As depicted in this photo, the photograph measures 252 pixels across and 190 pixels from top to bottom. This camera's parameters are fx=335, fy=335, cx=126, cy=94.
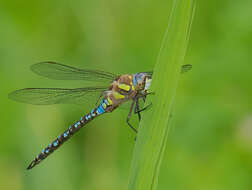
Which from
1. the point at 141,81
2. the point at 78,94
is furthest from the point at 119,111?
the point at 141,81

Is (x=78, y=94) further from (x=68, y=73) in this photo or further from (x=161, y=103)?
(x=161, y=103)

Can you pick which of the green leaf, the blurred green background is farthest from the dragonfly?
the green leaf

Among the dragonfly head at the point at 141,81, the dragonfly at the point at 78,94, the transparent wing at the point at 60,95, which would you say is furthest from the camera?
the transparent wing at the point at 60,95

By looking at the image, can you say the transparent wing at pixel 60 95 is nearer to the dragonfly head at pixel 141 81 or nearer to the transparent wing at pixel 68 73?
the transparent wing at pixel 68 73

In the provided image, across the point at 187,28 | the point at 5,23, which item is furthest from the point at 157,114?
the point at 5,23

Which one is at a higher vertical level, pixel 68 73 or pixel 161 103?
pixel 68 73

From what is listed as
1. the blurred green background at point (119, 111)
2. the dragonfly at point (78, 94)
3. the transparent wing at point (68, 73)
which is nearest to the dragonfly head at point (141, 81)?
the dragonfly at point (78, 94)

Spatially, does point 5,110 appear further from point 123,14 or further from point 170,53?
point 170,53

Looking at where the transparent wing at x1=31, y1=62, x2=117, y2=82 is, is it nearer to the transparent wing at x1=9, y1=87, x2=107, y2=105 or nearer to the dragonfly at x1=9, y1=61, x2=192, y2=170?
the dragonfly at x1=9, y1=61, x2=192, y2=170
